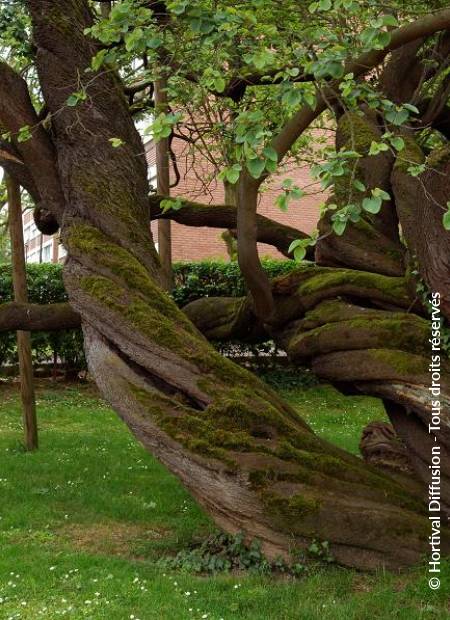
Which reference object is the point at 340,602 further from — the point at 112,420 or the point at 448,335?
the point at 112,420

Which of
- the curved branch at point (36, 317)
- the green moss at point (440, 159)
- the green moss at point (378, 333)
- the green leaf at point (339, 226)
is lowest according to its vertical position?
the green moss at point (378, 333)

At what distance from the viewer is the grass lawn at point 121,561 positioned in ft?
15.5

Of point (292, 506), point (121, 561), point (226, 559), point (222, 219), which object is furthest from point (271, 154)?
point (222, 219)

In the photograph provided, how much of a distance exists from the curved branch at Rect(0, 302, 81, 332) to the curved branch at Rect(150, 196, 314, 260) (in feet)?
4.83

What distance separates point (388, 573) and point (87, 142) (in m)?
4.35

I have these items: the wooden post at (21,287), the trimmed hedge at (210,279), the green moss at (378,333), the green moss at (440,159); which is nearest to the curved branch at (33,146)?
the wooden post at (21,287)

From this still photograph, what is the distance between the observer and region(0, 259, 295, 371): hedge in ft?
48.6

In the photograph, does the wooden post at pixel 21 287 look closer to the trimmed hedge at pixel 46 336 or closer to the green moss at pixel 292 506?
the green moss at pixel 292 506

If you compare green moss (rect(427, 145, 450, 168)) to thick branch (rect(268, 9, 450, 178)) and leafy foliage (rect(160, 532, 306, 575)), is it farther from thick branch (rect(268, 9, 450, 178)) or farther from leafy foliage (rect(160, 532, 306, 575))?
leafy foliage (rect(160, 532, 306, 575))

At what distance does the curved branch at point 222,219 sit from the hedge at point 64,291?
6.66m

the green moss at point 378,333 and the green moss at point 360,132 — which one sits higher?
the green moss at point 360,132

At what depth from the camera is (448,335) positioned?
5578 millimetres

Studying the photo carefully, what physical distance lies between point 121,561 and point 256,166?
3.17 m

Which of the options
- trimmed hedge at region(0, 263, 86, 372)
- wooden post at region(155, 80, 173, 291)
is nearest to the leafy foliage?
wooden post at region(155, 80, 173, 291)
